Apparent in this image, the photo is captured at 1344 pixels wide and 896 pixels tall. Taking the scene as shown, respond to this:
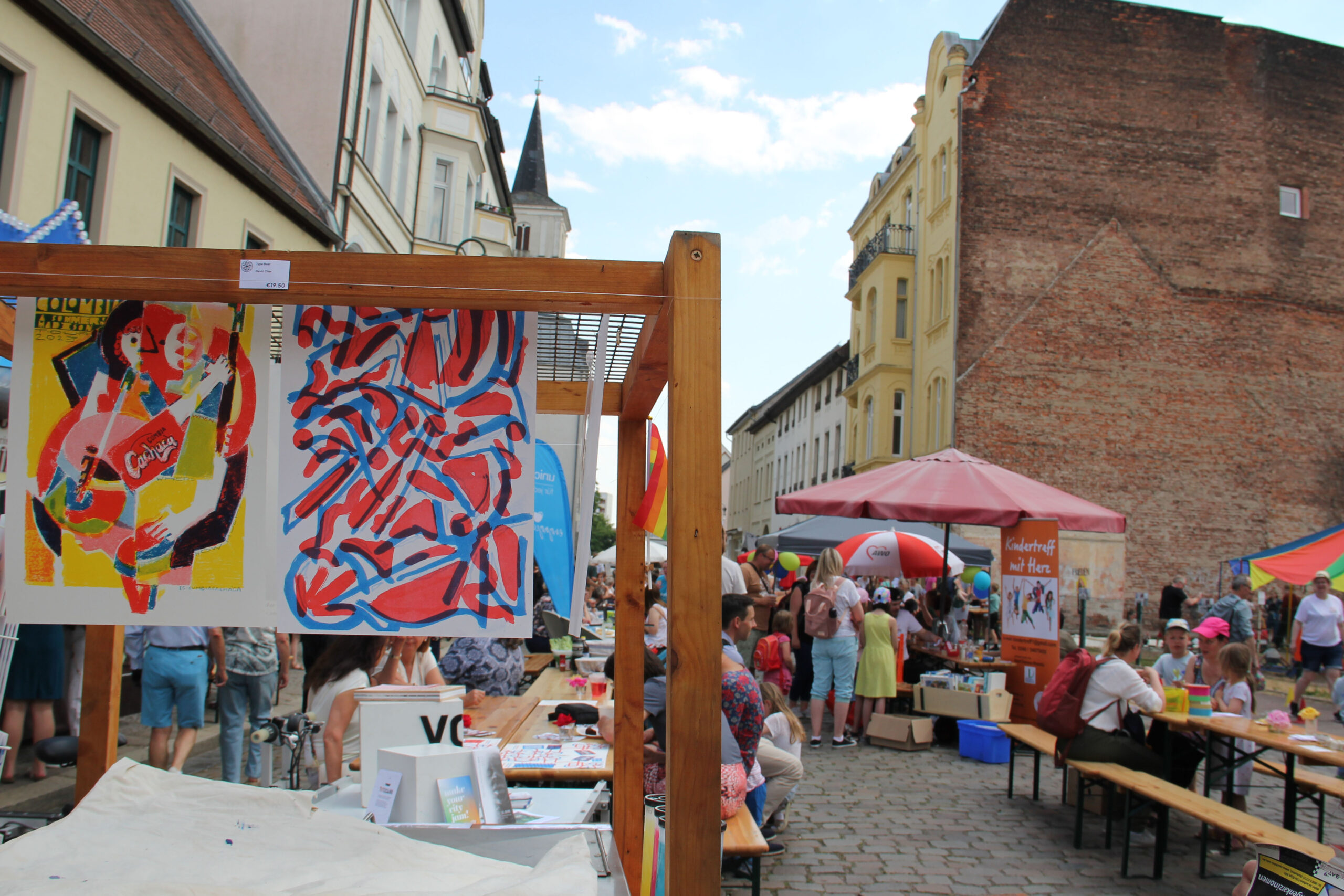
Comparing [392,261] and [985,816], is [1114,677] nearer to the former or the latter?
[985,816]

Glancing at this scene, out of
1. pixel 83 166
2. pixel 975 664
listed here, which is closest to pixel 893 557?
pixel 975 664

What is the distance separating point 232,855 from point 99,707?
0.86 meters

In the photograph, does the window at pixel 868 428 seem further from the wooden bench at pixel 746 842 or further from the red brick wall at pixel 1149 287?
the wooden bench at pixel 746 842

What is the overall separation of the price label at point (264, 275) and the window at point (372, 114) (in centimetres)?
1844

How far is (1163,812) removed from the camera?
5.96 m

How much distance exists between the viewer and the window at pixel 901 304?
30.5 metres

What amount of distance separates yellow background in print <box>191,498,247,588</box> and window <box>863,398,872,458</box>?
1151 inches

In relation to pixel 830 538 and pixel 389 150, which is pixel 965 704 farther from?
pixel 389 150

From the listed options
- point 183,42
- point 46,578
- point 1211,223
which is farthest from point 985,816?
point 1211,223

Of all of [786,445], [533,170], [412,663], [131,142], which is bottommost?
[412,663]

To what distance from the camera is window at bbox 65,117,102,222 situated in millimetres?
9984

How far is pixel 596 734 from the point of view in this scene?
5.70 metres

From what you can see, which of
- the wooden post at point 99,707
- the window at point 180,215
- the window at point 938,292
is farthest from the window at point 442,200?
the wooden post at point 99,707

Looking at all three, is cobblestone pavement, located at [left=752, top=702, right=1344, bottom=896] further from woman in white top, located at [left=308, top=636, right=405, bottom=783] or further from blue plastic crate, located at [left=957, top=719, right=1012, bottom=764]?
woman in white top, located at [left=308, top=636, right=405, bottom=783]
